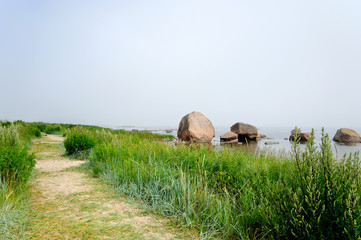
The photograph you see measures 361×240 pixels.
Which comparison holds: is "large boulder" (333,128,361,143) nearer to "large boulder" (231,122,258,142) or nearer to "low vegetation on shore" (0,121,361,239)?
"large boulder" (231,122,258,142)

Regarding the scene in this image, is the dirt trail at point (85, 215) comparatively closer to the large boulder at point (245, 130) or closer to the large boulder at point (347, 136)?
the large boulder at point (245, 130)

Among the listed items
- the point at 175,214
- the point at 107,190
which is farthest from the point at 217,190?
the point at 107,190

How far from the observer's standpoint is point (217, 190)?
14.4 ft

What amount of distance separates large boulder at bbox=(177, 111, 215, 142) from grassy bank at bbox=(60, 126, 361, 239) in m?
12.3

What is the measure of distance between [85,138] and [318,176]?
8.26 metres

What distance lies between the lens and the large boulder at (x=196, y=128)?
733 inches

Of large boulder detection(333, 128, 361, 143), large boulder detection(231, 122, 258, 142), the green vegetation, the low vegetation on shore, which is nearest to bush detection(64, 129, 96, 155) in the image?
the low vegetation on shore

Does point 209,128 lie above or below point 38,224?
above

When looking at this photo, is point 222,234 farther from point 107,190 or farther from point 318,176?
point 107,190

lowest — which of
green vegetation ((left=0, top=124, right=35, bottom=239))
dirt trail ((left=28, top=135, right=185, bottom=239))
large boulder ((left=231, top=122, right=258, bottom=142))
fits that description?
dirt trail ((left=28, top=135, right=185, bottom=239))

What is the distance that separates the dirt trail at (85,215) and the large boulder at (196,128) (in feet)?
44.7

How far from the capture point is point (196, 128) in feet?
62.5

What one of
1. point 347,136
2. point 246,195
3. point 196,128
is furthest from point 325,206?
point 347,136

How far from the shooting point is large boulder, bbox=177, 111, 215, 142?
61.1 ft
